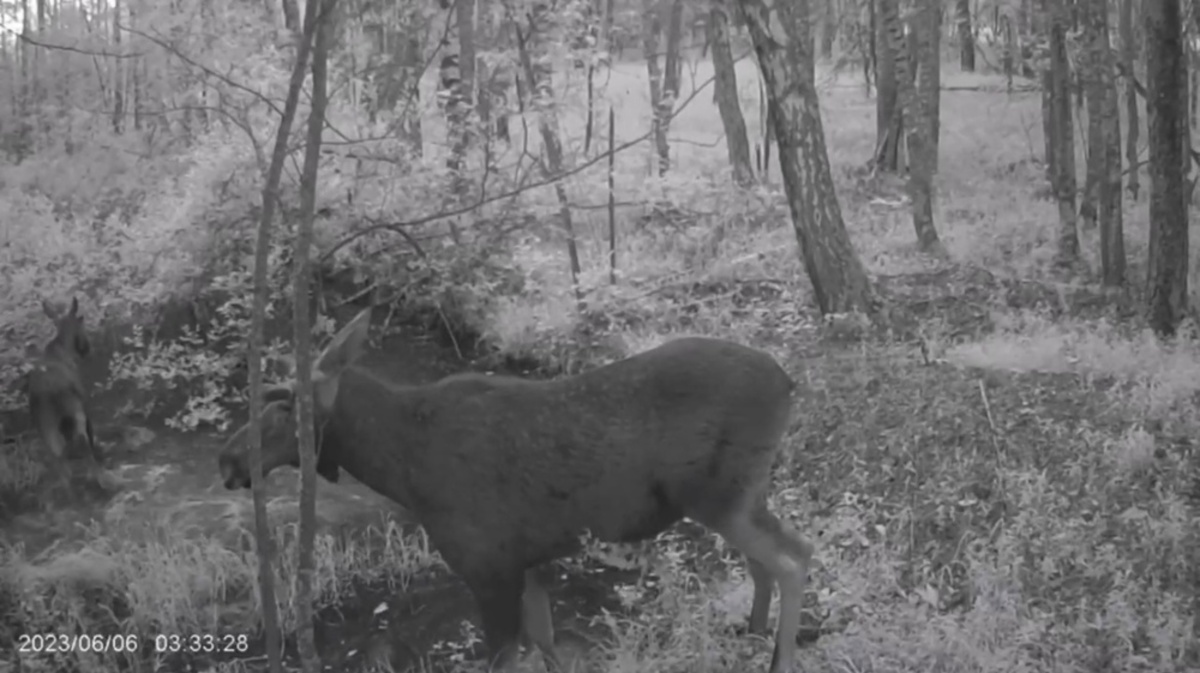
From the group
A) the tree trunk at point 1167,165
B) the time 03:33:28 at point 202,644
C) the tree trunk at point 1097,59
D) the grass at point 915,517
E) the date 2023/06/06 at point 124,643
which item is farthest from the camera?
the tree trunk at point 1097,59

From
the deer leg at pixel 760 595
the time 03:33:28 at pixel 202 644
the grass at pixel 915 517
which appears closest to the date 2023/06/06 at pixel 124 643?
the time 03:33:28 at pixel 202 644

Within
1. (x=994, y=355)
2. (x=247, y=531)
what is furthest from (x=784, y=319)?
(x=247, y=531)

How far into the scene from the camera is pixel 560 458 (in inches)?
205

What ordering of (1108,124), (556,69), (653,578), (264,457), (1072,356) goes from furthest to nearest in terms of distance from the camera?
1. (556,69)
2. (1108,124)
3. (1072,356)
4. (653,578)
5. (264,457)

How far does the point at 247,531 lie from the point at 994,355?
6074 millimetres

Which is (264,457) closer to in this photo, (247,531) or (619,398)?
(619,398)

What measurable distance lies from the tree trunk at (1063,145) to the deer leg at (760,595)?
385 inches

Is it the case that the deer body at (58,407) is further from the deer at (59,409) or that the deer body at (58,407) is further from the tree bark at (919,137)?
the tree bark at (919,137)

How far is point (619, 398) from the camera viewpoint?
5.26 meters

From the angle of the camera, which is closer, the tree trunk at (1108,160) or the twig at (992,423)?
the twig at (992,423)

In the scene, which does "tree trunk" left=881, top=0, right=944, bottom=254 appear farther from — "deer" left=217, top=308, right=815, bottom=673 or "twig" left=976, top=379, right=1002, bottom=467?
"deer" left=217, top=308, right=815, bottom=673

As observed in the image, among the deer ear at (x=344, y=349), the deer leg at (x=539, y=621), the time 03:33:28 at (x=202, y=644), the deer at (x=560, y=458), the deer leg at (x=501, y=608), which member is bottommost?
the time 03:33:28 at (x=202, y=644)

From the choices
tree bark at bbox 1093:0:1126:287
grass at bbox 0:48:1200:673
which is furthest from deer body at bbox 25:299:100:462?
tree bark at bbox 1093:0:1126:287

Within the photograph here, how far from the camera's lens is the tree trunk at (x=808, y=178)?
1084cm
